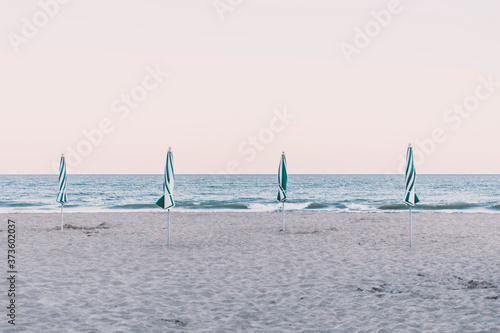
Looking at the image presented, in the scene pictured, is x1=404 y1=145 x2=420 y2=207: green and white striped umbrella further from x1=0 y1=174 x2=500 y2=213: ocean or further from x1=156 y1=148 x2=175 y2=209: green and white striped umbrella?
x1=0 y1=174 x2=500 y2=213: ocean

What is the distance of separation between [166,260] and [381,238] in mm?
7592

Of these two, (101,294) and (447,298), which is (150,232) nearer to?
(101,294)

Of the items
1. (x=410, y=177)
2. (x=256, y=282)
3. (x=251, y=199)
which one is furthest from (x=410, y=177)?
(x=251, y=199)

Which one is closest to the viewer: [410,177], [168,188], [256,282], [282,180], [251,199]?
[256,282]

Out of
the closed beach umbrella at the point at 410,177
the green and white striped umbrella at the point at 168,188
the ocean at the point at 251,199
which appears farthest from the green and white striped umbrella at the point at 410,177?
the ocean at the point at 251,199

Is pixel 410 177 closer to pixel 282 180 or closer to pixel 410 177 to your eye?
pixel 410 177

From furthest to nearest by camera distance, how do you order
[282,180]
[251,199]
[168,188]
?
[251,199] < [282,180] < [168,188]

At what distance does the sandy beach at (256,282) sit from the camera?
6059mm

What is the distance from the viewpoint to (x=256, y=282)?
327 inches

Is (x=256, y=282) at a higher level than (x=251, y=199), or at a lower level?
higher

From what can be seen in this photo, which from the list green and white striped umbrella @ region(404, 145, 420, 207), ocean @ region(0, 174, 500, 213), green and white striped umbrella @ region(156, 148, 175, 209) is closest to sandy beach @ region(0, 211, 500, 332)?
green and white striped umbrella @ region(156, 148, 175, 209)

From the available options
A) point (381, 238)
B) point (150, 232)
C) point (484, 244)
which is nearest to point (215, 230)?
point (150, 232)

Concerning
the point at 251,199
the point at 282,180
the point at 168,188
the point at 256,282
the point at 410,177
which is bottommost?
the point at 251,199

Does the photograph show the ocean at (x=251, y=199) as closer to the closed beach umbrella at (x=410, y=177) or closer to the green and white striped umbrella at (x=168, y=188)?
the closed beach umbrella at (x=410, y=177)
